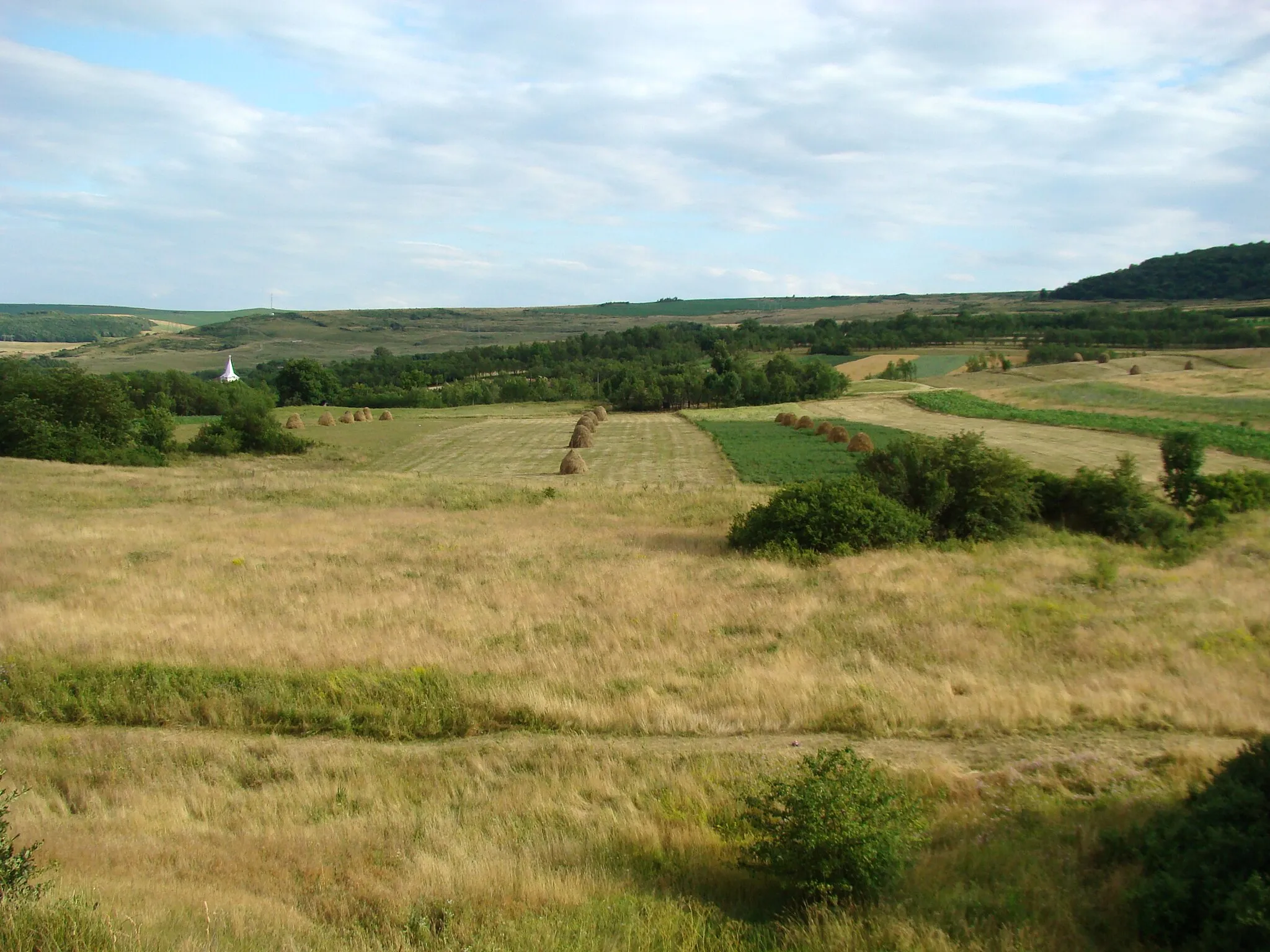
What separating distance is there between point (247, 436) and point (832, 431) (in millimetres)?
34595

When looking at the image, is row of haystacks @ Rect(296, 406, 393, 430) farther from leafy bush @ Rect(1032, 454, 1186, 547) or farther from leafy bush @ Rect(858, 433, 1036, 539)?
leafy bush @ Rect(1032, 454, 1186, 547)

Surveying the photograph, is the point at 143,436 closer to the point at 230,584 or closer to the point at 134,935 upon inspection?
the point at 230,584

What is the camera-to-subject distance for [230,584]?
16672mm

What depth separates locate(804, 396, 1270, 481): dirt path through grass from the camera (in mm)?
38625

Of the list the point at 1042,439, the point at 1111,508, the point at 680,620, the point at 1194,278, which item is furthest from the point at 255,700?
the point at 1194,278

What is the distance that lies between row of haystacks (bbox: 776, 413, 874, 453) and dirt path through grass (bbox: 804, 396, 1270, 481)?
3579mm

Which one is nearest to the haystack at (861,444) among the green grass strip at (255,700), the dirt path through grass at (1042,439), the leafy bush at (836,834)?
the dirt path through grass at (1042,439)

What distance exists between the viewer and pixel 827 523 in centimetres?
2081

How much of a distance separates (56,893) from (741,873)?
13.6 ft

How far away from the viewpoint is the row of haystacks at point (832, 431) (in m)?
45.0

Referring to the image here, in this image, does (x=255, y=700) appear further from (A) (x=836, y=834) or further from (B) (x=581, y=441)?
(B) (x=581, y=441)

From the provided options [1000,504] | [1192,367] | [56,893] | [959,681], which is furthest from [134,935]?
[1192,367]

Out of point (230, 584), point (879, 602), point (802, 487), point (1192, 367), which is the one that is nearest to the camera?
point (879, 602)

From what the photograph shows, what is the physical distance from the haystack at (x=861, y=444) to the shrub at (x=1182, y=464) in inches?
726
